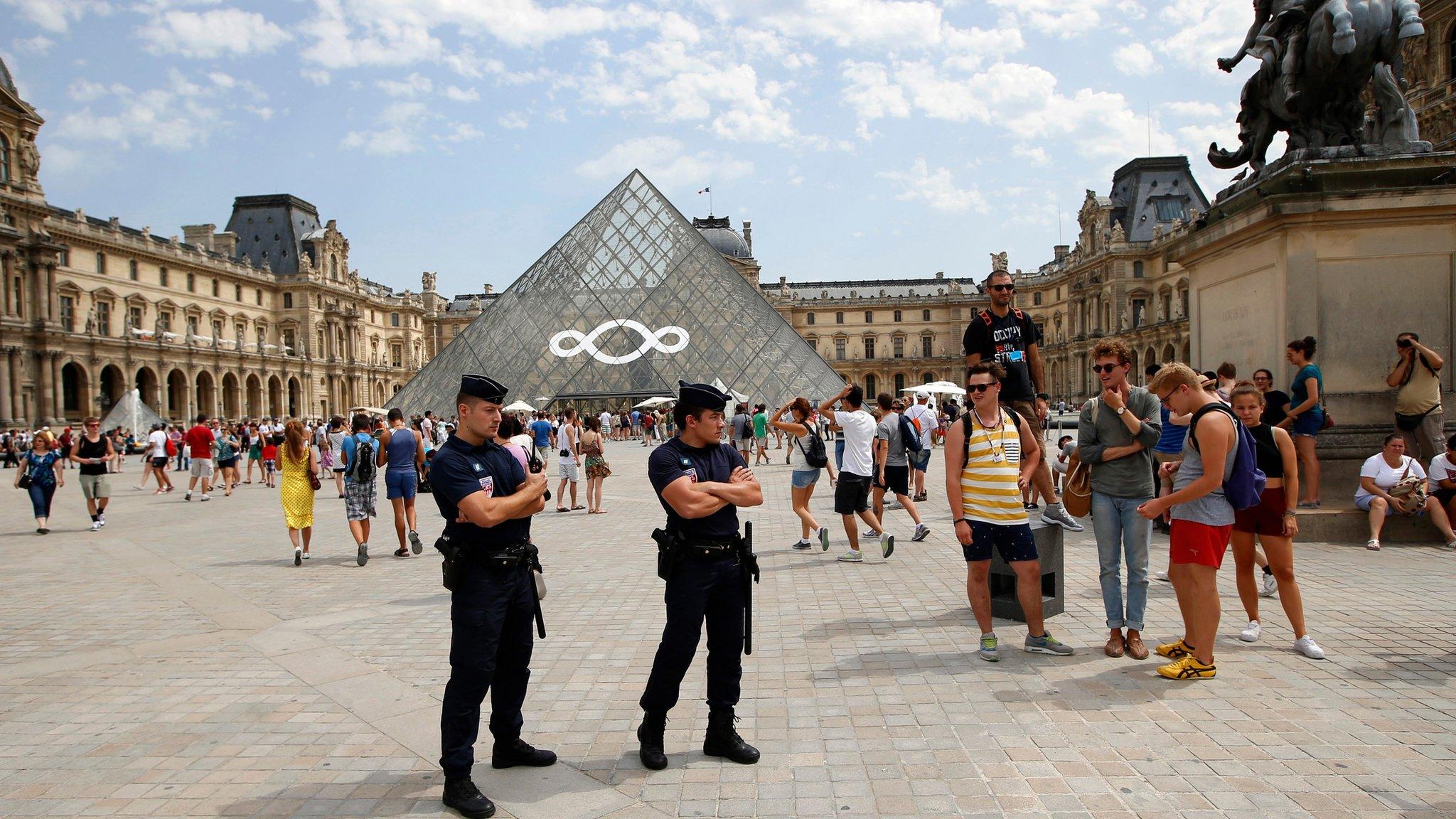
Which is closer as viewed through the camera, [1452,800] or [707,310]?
[1452,800]

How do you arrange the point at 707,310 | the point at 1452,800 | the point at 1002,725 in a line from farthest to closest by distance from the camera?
the point at 707,310, the point at 1002,725, the point at 1452,800

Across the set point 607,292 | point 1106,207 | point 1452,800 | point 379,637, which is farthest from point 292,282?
point 1452,800

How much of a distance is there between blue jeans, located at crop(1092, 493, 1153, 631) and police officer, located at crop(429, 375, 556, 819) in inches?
107

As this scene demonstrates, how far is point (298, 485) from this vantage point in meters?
7.69

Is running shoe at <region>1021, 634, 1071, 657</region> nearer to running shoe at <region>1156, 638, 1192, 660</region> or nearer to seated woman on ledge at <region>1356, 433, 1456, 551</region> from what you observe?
running shoe at <region>1156, 638, 1192, 660</region>

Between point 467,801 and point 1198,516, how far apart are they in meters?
3.16

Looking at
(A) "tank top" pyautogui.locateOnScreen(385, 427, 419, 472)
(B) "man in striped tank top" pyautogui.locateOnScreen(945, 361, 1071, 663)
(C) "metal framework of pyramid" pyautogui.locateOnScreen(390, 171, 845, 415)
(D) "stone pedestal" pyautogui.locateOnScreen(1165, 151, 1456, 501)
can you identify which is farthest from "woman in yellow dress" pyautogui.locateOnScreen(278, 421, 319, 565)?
(C) "metal framework of pyramid" pyautogui.locateOnScreen(390, 171, 845, 415)

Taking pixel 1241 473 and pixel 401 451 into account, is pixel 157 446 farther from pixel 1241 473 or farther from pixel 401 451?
pixel 1241 473

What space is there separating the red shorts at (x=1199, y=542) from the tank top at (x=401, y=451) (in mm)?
6435

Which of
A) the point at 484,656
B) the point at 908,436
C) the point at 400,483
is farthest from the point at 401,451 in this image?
the point at 484,656

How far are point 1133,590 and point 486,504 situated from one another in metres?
3.02

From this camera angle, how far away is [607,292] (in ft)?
108

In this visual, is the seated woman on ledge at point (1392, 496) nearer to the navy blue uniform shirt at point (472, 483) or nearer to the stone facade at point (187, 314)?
the navy blue uniform shirt at point (472, 483)

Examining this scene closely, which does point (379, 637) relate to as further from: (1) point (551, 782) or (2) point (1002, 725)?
(2) point (1002, 725)
